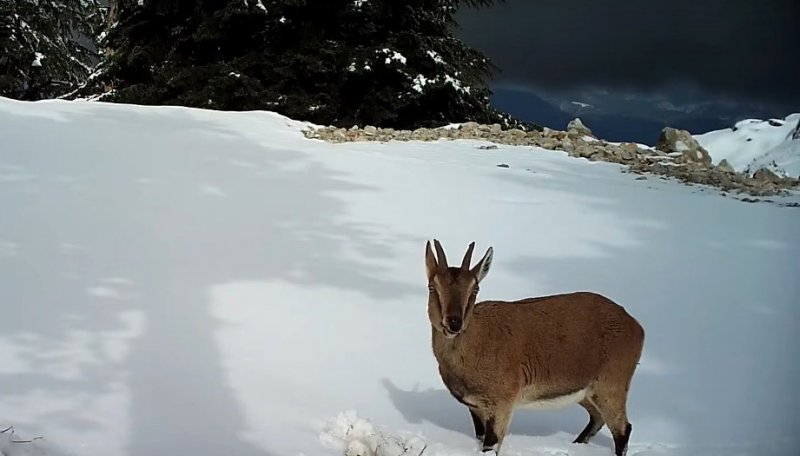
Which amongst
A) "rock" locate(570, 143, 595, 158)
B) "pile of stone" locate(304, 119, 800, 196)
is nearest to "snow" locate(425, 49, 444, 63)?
"pile of stone" locate(304, 119, 800, 196)

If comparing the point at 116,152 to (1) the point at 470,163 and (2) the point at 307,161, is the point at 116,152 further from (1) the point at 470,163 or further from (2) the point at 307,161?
(1) the point at 470,163

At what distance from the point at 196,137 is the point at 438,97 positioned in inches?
270

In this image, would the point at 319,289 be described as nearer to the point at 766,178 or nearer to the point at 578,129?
the point at 766,178

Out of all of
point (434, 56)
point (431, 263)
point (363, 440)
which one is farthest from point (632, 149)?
point (363, 440)

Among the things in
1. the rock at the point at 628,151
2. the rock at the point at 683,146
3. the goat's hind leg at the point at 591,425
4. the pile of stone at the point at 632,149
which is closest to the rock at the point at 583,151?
the pile of stone at the point at 632,149

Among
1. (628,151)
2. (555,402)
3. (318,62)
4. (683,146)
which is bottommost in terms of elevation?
(555,402)

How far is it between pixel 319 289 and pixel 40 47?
16.5 m

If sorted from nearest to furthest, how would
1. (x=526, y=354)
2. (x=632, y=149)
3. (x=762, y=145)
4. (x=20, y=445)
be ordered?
(x=20, y=445)
(x=526, y=354)
(x=762, y=145)
(x=632, y=149)

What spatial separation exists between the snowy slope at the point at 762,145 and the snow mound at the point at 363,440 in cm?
151

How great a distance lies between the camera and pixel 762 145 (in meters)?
3.91

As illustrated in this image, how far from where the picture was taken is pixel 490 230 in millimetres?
5074

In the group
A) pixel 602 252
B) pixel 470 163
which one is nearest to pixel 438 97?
pixel 470 163

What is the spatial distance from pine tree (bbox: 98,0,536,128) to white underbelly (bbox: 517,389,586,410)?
10.6 m

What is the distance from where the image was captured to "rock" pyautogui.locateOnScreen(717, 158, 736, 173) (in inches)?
279
